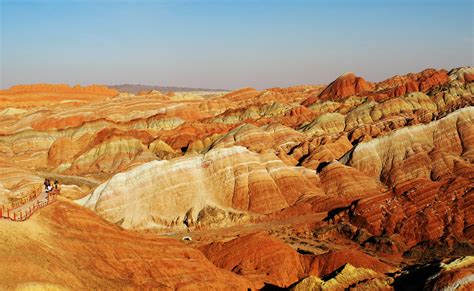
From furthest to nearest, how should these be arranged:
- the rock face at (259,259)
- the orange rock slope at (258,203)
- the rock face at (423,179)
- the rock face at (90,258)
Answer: the rock face at (423,179) < the rock face at (259,259) < the orange rock slope at (258,203) < the rock face at (90,258)

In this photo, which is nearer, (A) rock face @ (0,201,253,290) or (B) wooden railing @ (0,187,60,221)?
(A) rock face @ (0,201,253,290)

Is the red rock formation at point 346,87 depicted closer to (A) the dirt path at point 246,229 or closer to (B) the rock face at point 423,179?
(B) the rock face at point 423,179

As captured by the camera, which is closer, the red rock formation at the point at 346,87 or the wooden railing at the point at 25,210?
the wooden railing at the point at 25,210

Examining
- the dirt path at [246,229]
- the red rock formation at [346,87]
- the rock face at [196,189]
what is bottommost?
the dirt path at [246,229]

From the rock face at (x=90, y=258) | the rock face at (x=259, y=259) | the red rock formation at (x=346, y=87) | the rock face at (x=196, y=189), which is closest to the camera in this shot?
the rock face at (x=90, y=258)

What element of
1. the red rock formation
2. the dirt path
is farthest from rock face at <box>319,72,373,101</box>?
the dirt path

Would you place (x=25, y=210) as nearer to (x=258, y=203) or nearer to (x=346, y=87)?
(x=258, y=203)

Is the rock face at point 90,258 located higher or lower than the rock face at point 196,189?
higher

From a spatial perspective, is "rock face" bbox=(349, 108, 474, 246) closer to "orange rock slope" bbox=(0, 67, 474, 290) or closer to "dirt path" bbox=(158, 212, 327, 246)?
→ "orange rock slope" bbox=(0, 67, 474, 290)

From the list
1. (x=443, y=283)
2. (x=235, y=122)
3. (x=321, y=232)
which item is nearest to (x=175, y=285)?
(x=443, y=283)

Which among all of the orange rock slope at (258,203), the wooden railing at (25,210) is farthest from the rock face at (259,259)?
the wooden railing at (25,210)
